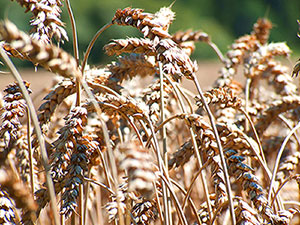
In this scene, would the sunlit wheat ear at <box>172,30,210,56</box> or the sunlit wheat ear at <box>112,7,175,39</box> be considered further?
the sunlit wheat ear at <box>172,30,210,56</box>

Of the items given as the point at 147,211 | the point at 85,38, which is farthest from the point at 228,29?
the point at 147,211

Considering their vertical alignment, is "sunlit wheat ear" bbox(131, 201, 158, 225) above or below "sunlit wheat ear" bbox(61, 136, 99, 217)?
below

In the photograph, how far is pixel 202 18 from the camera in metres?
13.5

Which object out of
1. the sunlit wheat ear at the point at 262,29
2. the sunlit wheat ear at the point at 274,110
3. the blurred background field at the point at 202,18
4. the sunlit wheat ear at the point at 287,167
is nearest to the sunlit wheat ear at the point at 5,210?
the sunlit wheat ear at the point at 287,167

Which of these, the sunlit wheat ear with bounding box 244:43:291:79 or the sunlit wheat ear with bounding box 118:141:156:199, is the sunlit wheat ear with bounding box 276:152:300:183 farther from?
the sunlit wheat ear with bounding box 118:141:156:199

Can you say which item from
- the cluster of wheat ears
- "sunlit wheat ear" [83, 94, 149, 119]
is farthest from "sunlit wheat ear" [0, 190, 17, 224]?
"sunlit wheat ear" [83, 94, 149, 119]

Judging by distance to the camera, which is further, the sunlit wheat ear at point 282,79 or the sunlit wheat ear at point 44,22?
the sunlit wheat ear at point 282,79

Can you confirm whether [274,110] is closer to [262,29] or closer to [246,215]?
[246,215]

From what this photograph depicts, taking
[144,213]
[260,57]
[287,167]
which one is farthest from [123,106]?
[260,57]

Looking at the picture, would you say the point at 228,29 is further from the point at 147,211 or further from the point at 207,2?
the point at 147,211

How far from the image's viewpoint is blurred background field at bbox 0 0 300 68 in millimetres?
11789

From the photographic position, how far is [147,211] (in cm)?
83

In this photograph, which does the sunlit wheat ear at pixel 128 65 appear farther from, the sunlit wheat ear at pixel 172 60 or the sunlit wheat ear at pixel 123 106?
the sunlit wheat ear at pixel 172 60

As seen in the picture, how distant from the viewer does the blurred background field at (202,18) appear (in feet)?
38.7
